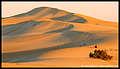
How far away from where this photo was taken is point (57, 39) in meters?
36.6

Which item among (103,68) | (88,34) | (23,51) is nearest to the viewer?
(103,68)

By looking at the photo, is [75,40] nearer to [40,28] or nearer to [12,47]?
[12,47]

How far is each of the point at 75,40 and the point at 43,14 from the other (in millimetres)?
47879

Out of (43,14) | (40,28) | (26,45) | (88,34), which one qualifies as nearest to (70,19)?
(43,14)

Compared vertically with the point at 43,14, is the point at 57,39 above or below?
below

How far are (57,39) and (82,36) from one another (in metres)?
3.30

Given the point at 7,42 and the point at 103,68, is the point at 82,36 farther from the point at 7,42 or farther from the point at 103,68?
the point at 103,68

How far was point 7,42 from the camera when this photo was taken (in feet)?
122

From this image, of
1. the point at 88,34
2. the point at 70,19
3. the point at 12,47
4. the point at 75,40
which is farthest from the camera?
the point at 70,19

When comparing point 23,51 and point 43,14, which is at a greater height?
point 43,14

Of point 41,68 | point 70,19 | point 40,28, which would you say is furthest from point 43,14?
point 41,68

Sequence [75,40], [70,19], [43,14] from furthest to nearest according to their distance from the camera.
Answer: [43,14], [70,19], [75,40]

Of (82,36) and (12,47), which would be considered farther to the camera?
(82,36)

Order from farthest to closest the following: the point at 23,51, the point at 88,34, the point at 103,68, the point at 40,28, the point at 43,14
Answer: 1. the point at 43,14
2. the point at 40,28
3. the point at 88,34
4. the point at 23,51
5. the point at 103,68
